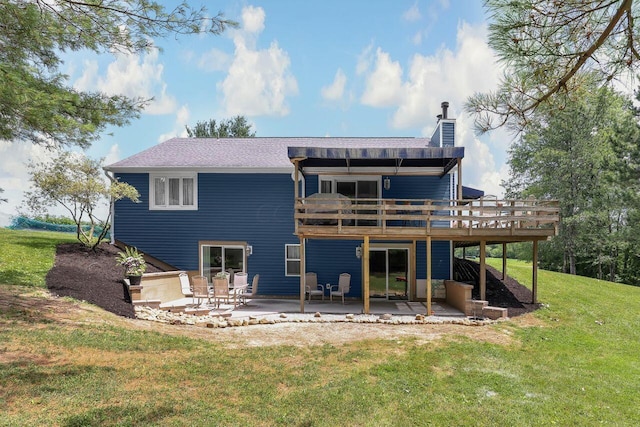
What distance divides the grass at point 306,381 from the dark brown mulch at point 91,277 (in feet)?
6.71

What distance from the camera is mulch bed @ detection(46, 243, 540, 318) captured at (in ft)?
30.0

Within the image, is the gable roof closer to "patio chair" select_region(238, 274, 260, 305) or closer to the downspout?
the downspout

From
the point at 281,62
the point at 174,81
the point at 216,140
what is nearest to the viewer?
the point at 174,81

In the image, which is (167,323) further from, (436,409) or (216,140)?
(216,140)

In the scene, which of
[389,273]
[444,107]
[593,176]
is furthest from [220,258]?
[593,176]

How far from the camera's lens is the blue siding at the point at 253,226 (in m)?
13.6

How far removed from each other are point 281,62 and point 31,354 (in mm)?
10023

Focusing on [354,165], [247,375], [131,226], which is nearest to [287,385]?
[247,375]

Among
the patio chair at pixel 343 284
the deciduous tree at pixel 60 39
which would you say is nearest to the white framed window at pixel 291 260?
the patio chair at pixel 343 284

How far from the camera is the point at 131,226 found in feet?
46.1

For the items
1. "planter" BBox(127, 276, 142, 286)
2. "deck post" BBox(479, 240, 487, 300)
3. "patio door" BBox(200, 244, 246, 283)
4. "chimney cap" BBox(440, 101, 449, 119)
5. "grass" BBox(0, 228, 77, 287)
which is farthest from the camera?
"chimney cap" BBox(440, 101, 449, 119)

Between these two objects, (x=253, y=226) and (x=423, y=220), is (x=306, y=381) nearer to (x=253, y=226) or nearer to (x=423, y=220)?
(x=423, y=220)

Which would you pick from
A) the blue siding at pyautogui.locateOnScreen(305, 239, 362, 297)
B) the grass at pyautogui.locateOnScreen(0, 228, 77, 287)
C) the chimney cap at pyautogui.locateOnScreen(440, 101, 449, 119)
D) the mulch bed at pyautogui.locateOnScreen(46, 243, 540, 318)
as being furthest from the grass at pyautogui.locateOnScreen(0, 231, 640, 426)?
the chimney cap at pyautogui.locateOnScreen(440, 101, 449, 119)

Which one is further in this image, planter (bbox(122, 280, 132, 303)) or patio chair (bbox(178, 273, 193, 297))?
patio chair (bbox(178, 273, 193, 297))
